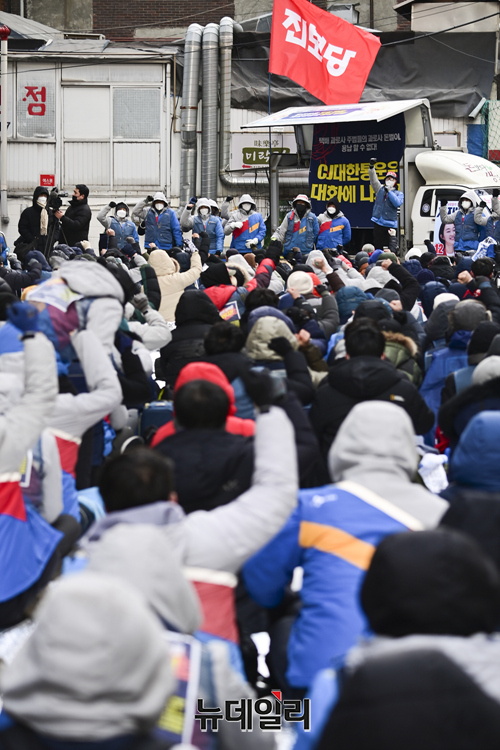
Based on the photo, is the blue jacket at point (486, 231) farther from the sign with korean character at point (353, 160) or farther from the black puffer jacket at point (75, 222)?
Result: the black puffer jacket at point (75, 222)

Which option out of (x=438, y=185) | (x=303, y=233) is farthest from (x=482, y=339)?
(x=438, y=185)

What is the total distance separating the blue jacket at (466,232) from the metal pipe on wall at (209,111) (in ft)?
27.9

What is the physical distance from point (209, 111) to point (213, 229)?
830cm

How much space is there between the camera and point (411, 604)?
1727mm

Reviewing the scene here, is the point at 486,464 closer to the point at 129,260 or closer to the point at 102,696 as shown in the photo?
the point at 102,696

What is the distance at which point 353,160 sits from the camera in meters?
18.5

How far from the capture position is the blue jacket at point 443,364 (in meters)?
5.89

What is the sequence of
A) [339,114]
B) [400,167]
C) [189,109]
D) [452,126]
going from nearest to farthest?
[339,114], [400,167], [189,109], [452,126]

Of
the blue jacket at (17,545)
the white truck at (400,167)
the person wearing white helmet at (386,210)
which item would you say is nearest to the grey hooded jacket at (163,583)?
Answer: the blue jacket at (17,545)

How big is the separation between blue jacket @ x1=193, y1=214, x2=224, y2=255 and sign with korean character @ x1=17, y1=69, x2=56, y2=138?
27.2ft

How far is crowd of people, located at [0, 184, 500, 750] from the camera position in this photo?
1606 millimetres

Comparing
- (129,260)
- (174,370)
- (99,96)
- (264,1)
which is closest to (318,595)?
(174,370)

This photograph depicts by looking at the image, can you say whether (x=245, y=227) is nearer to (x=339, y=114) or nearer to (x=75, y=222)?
(x=75, y=222)

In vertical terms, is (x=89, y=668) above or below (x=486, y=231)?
below
